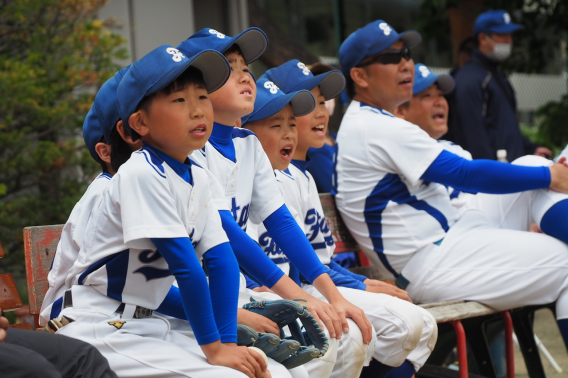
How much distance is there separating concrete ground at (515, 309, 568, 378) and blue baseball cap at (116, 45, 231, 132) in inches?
141

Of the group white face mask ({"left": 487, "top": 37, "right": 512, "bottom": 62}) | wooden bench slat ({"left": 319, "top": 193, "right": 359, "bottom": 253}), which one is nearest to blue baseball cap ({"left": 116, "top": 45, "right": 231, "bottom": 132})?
wooden bench slat ({"left": 319, "top": 193, "right": 359, "bottom": 253})

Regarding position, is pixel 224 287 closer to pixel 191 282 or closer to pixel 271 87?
pixel 191 282

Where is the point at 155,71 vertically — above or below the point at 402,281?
above

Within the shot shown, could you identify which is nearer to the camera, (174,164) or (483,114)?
(174,164)

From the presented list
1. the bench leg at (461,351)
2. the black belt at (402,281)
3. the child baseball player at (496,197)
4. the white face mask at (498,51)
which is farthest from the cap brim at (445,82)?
the bench leg at (461,351)

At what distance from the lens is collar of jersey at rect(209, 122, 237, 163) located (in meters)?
2.73

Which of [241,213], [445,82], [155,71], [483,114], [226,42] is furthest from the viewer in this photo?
[483,114]

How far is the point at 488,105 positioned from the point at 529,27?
2.88 meters

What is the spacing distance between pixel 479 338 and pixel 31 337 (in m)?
2.58

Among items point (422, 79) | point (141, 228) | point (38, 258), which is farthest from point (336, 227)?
point (141, 228)

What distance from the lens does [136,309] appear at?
7.05ft

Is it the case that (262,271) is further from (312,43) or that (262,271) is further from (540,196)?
(312,43)

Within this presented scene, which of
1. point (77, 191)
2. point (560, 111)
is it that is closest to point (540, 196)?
point (77, 191)

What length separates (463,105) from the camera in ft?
18.2
